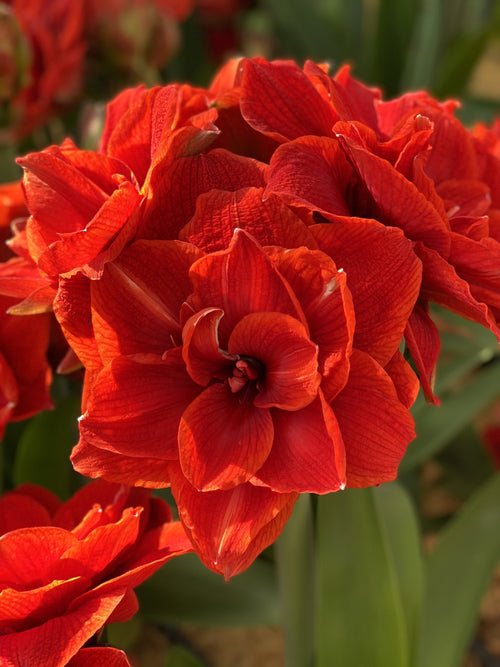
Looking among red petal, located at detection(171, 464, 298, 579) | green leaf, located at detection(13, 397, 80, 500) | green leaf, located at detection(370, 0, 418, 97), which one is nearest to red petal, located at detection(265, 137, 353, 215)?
red petal, located at detection(171, 464, 298, 579)

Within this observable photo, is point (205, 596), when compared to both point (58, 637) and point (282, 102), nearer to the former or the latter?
point (58, 637)

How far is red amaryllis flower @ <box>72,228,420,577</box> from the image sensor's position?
1.00 feet

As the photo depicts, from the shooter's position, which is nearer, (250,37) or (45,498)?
(45,498)

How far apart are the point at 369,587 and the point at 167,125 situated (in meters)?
0.26

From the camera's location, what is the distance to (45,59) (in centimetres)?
71

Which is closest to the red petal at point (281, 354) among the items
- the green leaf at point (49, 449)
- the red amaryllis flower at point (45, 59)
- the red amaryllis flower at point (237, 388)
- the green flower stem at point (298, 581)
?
the red amaryllis flower at point (237, 388)

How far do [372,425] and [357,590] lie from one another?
0.16 metres

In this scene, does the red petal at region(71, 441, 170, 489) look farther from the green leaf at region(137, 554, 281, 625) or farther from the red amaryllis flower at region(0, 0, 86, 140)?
the red amaryllis flower at region(0, 0, 86, 140)

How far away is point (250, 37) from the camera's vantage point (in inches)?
50.1

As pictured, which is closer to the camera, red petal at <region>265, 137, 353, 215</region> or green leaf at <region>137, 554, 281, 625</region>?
red petal at <region>265, 137, 353, 215</region>

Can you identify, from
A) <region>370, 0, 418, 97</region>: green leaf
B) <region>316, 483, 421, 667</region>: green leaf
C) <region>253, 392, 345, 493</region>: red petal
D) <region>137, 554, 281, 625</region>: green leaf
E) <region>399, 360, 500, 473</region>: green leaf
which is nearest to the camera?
<region>253, 392, 345, 493</region>: red petal

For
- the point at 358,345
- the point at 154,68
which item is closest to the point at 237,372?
the point at 358,345

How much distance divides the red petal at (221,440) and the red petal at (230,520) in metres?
0.02

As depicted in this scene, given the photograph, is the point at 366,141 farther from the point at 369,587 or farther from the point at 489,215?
the point at 369,587
